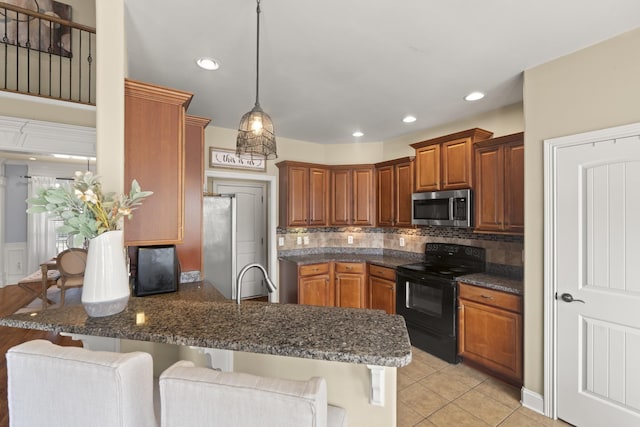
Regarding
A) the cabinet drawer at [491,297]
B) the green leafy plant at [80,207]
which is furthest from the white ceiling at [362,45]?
the cabinet drawer at [491,297]

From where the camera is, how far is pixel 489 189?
9.69ft

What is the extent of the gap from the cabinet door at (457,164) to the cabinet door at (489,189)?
0.27ft

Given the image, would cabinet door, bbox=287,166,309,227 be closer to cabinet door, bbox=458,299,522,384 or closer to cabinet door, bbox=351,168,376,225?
cabinet door, bbox=351,168,376,225

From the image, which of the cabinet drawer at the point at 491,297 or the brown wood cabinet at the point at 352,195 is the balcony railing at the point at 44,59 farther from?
the cabinet drawer at the point at 491,297

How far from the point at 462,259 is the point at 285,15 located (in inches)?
120

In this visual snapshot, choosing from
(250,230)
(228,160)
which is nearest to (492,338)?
(250,230)

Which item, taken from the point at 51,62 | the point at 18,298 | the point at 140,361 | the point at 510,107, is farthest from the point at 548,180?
the point at 18,298

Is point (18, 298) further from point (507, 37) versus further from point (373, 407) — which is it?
point (507, 37)

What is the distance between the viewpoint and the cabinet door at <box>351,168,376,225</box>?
4.35 m

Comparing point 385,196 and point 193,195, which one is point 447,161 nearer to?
point 385,196

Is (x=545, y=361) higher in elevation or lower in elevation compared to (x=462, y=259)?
lower

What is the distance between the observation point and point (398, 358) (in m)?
0.82

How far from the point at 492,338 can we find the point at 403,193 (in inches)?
76.4

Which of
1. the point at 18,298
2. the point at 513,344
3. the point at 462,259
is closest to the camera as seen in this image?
the point at 513,344
